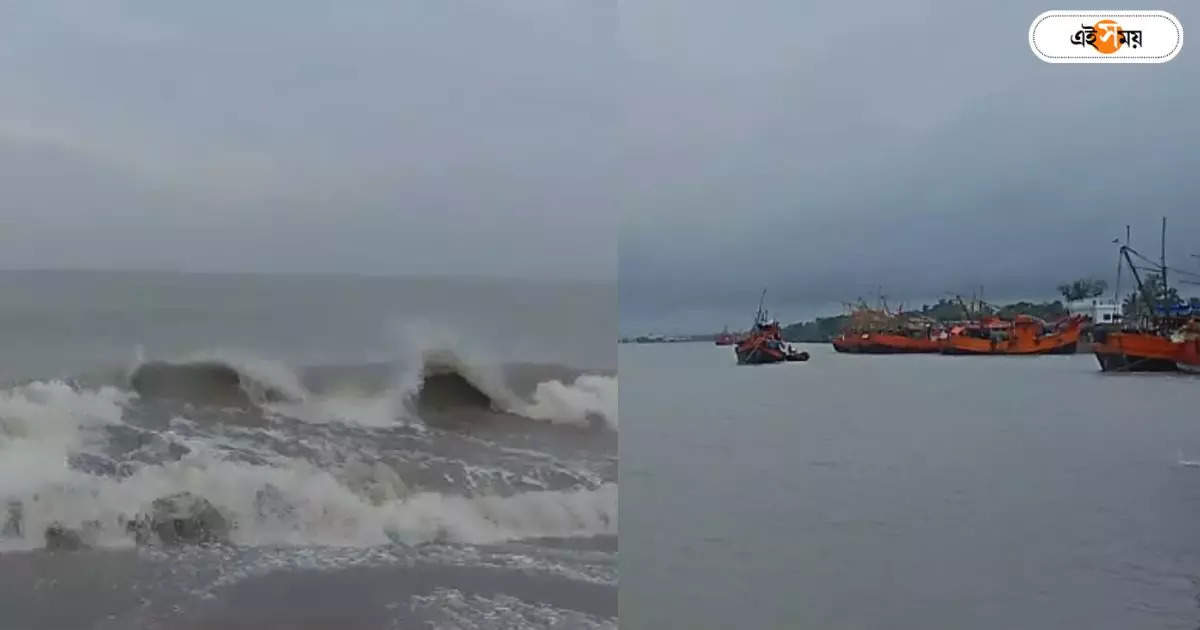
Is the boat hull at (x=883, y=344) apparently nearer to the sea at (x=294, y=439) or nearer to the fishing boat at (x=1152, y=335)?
the fishing boat at (x=1152, y=335)

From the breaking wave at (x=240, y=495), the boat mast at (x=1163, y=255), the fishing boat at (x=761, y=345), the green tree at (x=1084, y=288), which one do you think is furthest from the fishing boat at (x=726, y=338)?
the boat mast at (x=1163, y=255)

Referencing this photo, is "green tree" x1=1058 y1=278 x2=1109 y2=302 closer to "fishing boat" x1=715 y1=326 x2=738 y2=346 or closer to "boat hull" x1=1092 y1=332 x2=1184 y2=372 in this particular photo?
"boat hull" x1=1092 y1=332 x2=1184 y2=372

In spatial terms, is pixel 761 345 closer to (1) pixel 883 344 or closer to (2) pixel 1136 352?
(1) pixel 883 344

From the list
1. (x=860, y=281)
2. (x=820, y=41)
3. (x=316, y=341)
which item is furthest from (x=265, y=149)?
(x=860, y=281)

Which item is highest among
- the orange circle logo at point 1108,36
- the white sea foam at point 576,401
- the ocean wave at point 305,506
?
the orange circle logo at point 1108,36

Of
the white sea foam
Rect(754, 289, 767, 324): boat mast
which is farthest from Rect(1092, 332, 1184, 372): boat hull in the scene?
the white sea foam

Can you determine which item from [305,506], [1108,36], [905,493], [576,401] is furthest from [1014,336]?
[305,506]
